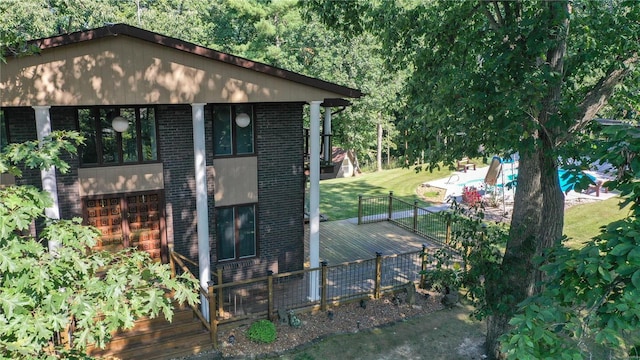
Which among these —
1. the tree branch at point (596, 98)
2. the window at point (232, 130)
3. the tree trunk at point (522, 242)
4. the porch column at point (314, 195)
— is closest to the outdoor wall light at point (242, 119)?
the window at point (232, 130)

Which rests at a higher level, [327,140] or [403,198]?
[327,140]

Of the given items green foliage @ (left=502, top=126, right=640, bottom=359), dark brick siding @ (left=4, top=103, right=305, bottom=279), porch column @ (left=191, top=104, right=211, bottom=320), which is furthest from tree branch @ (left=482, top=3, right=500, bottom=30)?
porch column @ (left=191, top=104, right=211, bottom=320)

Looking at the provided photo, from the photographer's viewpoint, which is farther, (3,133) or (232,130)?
(232,130)

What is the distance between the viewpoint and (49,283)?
4.81 meters

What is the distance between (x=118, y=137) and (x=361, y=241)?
910cm

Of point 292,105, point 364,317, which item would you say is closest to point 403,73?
point 292,105

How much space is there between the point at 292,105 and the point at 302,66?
19.1 meters

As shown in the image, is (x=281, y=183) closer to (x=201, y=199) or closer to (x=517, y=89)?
(x=201, y=199)

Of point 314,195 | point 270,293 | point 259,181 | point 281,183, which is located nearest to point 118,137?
point 259,181

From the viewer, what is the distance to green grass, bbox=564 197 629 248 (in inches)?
725

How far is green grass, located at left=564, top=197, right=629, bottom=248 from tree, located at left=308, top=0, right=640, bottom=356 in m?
9.48

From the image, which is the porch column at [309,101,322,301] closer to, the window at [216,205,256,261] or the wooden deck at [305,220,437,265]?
the window at [216,205,256,261]

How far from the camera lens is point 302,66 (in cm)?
3075

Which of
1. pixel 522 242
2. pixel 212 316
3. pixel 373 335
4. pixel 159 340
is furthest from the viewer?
pixel 373 335
